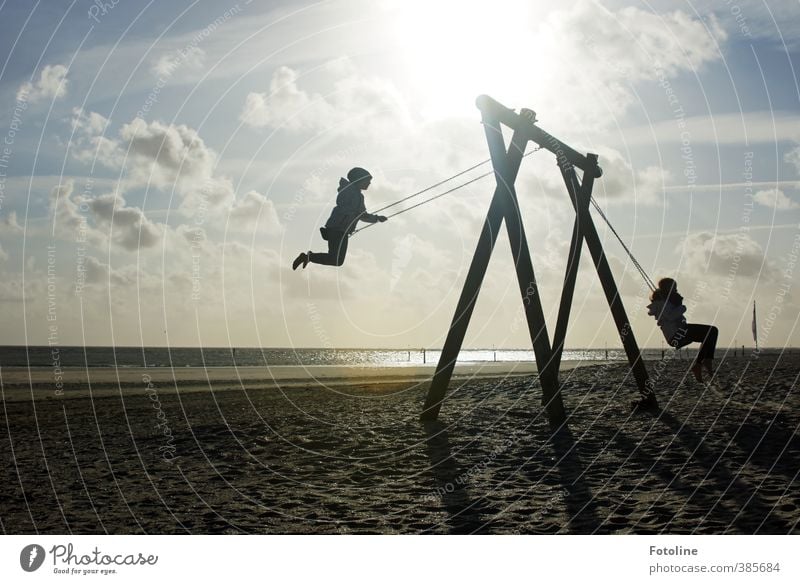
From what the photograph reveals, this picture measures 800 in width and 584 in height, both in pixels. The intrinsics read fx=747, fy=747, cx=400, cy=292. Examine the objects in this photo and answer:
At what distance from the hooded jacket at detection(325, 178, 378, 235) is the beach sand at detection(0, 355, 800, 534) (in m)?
4.33

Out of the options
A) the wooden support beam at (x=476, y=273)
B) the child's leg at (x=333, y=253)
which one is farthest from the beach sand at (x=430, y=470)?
the child's leg at (x=333, y=253)

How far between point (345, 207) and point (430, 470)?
4937 millimetres

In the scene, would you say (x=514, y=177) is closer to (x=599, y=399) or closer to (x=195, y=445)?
(x=599, y=399)

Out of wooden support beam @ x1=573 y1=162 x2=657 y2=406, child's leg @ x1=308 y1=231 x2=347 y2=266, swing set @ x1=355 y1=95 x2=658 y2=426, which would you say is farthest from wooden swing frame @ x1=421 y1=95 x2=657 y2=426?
child's leg @ x1=308 y1=231 x2=347 y2=266

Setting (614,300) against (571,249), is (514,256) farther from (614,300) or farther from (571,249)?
(614,300)

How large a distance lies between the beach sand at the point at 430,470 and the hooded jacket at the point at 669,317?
77.4 inches

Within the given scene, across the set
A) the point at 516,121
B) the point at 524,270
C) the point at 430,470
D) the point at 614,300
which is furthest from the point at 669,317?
the point at 430,470

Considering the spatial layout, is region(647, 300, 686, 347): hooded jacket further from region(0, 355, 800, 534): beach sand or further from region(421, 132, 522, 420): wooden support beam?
region(421, 132, 522, 420): wooden support beam

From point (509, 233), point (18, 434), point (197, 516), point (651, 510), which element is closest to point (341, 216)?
point (509, 233)

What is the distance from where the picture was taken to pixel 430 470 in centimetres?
1255

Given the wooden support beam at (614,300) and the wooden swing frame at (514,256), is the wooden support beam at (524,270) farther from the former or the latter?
the wooden support beam at (614,300)

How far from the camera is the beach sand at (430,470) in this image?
9.76 metres

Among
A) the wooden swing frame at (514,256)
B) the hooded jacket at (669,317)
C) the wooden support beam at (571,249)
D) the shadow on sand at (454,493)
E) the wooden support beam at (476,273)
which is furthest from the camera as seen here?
the wooden support beam at (571,249)

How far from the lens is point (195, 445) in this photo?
1625cm
